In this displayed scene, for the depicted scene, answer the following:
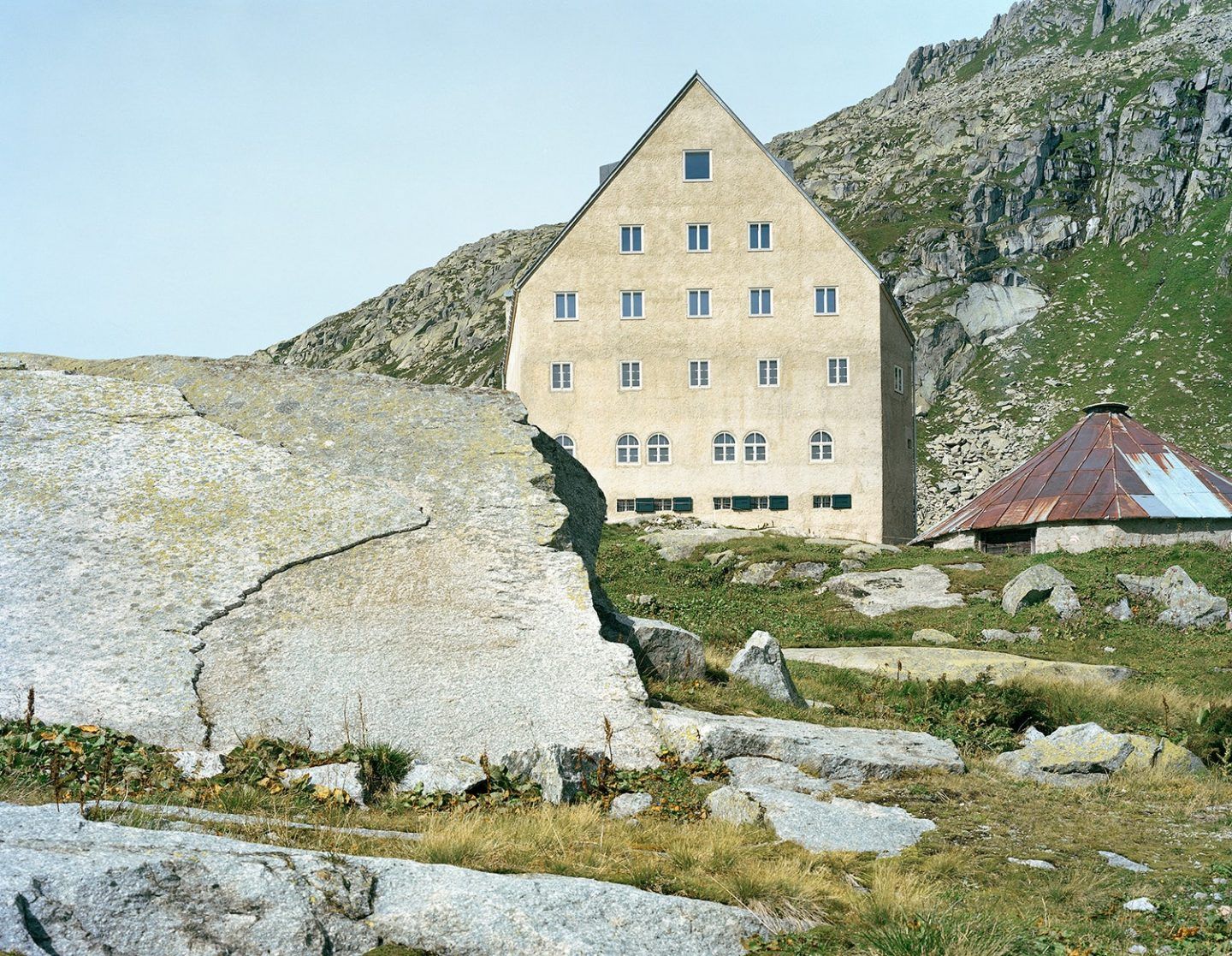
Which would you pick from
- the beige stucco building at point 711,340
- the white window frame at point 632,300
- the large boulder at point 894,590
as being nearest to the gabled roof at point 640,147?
the beige stucco building at point 711,340

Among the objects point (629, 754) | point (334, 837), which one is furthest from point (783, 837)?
point (334, 837)

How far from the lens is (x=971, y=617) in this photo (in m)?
23.9

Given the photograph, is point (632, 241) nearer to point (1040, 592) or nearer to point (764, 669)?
point (1040, 592)

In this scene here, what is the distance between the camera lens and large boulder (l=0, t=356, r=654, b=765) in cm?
745

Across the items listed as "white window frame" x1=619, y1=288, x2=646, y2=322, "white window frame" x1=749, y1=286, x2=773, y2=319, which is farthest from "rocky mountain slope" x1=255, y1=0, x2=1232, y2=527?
"white window frame" x1=619, y1=288, x2=646, y2=322

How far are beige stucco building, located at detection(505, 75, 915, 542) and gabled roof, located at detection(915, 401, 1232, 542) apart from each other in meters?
9.90

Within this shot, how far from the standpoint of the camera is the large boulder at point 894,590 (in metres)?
26.1

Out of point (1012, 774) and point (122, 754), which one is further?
point (1012, 774)

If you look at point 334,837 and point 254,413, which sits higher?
point 254,413

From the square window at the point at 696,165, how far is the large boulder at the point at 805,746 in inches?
1711

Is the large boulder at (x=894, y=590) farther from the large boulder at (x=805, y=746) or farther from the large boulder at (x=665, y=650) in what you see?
the large boulder at (x=805, y=746)

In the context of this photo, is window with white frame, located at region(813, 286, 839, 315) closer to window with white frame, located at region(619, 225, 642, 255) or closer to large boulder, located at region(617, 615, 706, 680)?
window with white frame, located at region(619, 225, 642, 255)

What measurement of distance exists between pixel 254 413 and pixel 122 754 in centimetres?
440

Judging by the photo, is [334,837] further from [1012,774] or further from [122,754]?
[1012,774]
